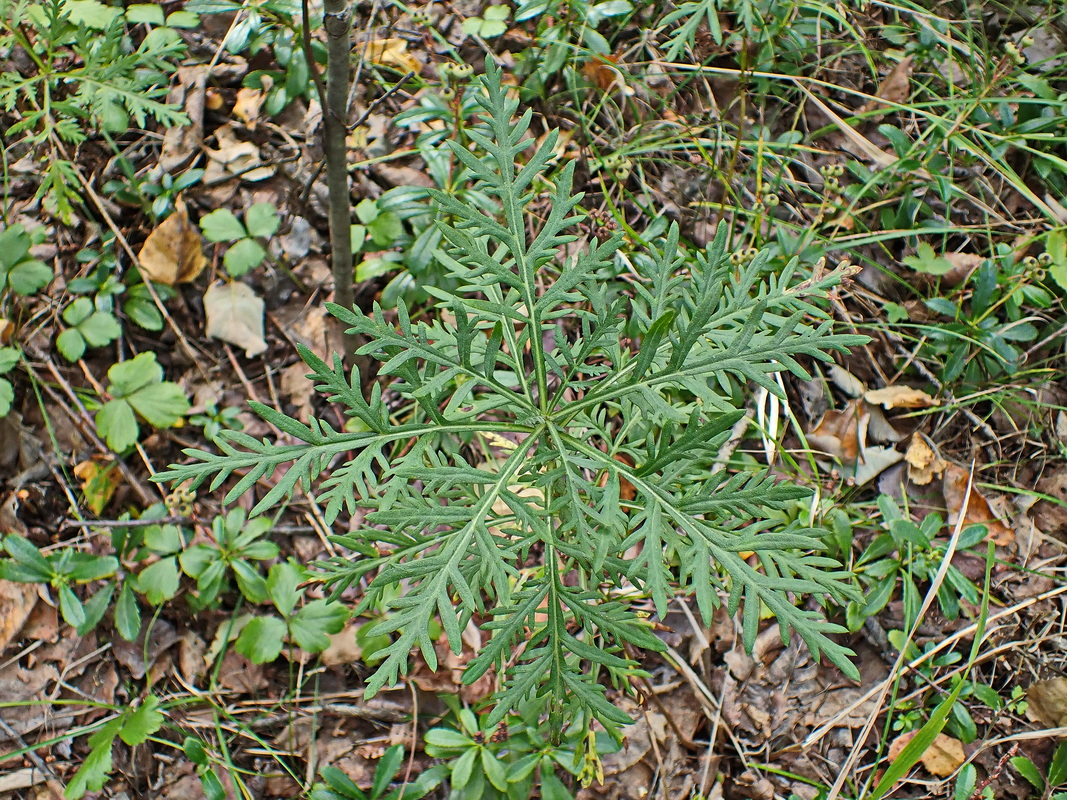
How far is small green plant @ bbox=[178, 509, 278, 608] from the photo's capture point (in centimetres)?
236

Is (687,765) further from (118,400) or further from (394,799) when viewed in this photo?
(118,400)

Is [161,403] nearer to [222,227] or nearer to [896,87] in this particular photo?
→ [222,227]

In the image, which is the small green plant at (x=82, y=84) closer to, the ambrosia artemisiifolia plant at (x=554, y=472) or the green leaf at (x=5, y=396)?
the green leaf at (x=5, y=396)

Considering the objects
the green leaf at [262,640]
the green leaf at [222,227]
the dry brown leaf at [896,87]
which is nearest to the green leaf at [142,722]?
the green leaf at [262,640]

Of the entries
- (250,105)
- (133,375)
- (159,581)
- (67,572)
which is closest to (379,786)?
(159,581)

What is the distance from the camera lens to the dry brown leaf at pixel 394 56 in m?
3.15

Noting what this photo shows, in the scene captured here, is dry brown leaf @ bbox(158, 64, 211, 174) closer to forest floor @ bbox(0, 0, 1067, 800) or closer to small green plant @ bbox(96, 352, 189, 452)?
forest floor @ bbox(0, 0, 1067, 800)

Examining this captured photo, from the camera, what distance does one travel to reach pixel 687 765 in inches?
90.2

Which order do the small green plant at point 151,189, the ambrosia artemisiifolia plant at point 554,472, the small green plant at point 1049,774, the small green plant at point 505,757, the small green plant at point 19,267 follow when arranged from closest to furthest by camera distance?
the ambrosia artemisiifolia plant at point 554,472
the small green plant at point 505,757
the small green plant at point 1049,774
the small green plant at point 19,267
the small green plant at point 151,189

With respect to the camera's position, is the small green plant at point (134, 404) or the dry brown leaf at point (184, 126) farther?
the dry brown leaf at point (184, 126)

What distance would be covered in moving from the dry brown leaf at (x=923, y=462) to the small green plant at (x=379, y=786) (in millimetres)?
1872

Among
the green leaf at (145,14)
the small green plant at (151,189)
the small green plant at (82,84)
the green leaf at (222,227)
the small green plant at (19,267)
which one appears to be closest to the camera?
the small green plant at (82,84)

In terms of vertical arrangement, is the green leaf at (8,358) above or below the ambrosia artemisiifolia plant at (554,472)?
below

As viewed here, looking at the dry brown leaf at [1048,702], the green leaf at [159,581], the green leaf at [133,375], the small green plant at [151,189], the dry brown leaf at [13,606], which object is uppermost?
the small green plant at [151,189]
